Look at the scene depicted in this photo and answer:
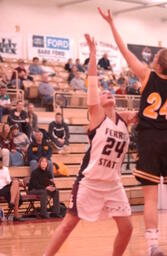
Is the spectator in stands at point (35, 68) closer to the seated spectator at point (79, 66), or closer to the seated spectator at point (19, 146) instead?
the seated spectator at point (79, 66)

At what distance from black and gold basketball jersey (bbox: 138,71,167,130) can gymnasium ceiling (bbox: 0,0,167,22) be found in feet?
64.7

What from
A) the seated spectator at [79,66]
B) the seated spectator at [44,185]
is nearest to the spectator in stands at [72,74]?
the seated spectator at [79,66]

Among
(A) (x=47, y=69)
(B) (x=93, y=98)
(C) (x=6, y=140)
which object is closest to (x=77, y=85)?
(A) (x=47, y=69)

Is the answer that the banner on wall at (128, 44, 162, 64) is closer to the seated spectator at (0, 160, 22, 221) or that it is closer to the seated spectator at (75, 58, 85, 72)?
the seated spectator at (75, 58, 85, 72)

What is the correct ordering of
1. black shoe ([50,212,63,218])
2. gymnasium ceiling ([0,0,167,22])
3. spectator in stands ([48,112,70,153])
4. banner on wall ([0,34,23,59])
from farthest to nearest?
1. gymnasium ceiling ([0,0,167,22])
2. banner on wall ([0,34,23,59])
3. spectator in stands ([48,112,70,153])
4. black shoe ([50,212,63,218])

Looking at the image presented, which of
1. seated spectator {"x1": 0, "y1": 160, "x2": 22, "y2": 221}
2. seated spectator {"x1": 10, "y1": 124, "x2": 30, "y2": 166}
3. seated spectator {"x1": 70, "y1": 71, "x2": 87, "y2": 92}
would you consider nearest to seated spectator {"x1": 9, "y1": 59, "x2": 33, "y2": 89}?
seated spectator {"x1": 70, "y1": 71, "x2": 87, "y2": 92}

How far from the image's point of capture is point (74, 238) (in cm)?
895

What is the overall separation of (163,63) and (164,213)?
8701 mm

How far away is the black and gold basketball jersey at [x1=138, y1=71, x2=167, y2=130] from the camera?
518 cm

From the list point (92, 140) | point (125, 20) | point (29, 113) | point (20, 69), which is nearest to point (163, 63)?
point (92, 140)

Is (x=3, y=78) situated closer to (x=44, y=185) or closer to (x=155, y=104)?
(x=44, y=185)

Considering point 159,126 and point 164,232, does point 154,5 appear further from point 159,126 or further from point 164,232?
point 159,126

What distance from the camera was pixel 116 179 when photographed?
526 cm

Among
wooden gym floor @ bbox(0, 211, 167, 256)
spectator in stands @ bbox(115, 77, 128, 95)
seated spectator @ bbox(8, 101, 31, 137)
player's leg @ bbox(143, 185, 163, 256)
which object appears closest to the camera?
player's leg @ bbox(143, 185, 163, 256)
